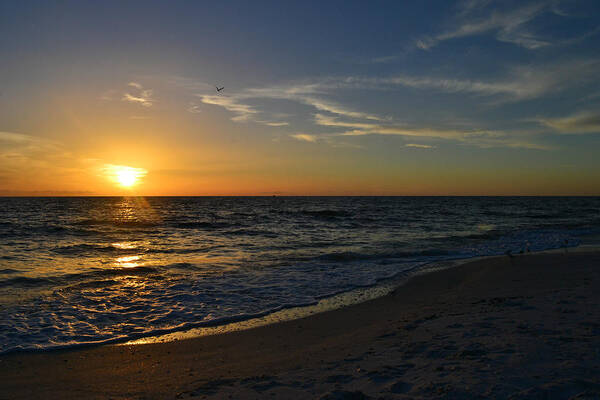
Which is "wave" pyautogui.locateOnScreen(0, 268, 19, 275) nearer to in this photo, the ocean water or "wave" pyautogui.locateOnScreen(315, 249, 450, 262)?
the ocean water

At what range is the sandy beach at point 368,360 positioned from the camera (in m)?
4.39

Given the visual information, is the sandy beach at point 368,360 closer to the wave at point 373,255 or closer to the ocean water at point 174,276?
the ocean water at point 174,276

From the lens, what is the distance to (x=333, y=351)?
618 centimetres

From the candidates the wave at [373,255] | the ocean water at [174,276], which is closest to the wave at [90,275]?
the ocean water at [174,276]

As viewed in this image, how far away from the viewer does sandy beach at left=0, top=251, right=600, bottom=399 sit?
14.4ft

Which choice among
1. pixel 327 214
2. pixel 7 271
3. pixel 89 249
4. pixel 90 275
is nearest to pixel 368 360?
pixel 90 275

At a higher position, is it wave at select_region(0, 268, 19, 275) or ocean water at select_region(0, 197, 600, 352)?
wave at select_region(0, 268, 19, 275)

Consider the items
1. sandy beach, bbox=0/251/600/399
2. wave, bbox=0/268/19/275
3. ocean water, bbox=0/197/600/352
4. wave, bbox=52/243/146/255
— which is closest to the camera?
sandy beach, bbox=0/251/600/399

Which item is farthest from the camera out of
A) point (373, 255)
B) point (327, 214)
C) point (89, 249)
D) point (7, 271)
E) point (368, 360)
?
point (327, 214)

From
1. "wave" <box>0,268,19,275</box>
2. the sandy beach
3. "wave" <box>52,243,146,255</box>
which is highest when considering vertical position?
the sandy beach

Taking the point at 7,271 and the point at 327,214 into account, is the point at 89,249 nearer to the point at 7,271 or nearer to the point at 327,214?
the point at 7,271

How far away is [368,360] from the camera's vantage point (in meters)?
5.47

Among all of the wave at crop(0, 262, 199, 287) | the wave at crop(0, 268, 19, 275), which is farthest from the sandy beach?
the wave at crop(0, 268, 19, 275)

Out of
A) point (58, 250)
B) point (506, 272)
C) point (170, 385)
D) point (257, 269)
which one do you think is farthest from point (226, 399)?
point (58, 250)
